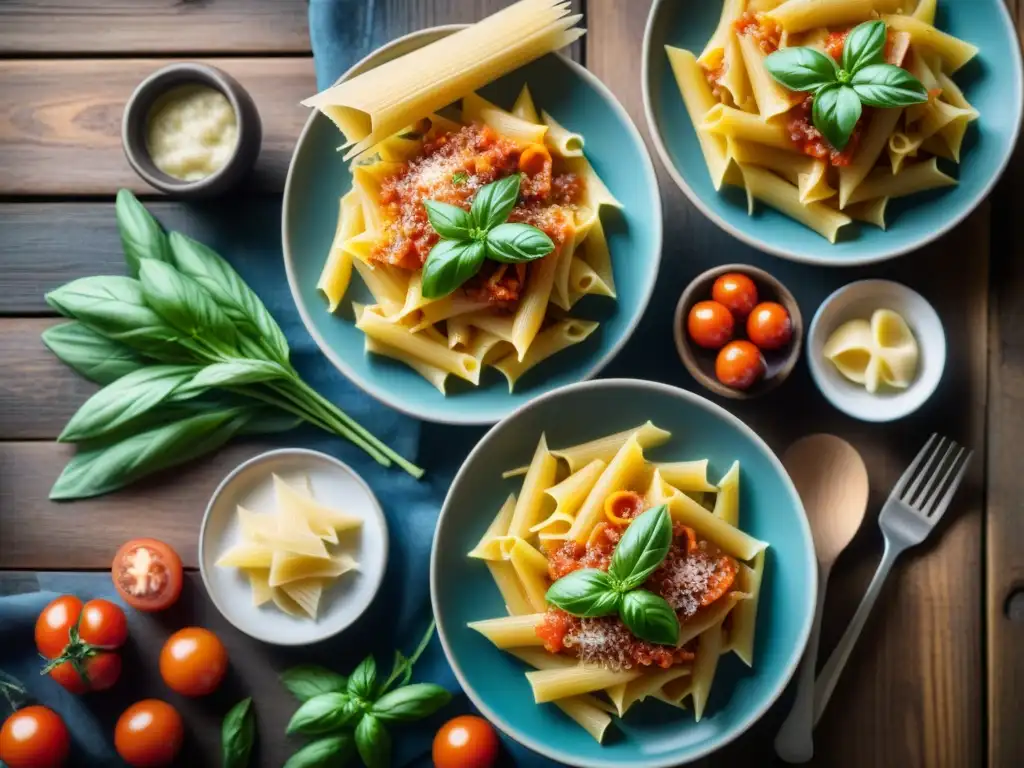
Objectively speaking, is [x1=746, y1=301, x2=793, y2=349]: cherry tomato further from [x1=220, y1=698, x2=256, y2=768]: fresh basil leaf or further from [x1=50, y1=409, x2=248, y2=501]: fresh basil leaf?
[x1=220, y1=698, x2=256, y2=768]: fresh basil leaf

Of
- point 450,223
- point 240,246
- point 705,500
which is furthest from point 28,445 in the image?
point 705,500

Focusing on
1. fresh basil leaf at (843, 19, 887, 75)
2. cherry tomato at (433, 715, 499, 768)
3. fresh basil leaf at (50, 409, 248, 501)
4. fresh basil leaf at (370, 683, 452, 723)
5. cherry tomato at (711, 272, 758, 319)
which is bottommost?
cherry tomato at (433, 715, 499, 768)

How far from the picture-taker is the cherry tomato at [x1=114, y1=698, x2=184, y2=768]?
8.17ft

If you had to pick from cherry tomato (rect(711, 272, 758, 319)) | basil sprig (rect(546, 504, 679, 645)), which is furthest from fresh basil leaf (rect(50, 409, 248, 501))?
cherry tomato (rect(711, 272, 758, 319))

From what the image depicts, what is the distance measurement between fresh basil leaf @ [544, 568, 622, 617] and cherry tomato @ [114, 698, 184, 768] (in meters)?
1.12

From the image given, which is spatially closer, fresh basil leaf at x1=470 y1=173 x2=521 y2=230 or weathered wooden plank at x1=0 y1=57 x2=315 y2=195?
fresh basil leaf at x1=470 y1=173 x2=521 y2=230

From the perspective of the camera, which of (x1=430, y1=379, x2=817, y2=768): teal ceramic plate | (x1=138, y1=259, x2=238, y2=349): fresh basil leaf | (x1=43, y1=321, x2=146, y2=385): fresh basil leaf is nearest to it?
(x1=430, y1=379, x2=817, y2=768): teal ceramic plate

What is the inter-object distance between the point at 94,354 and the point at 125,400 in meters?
0.18

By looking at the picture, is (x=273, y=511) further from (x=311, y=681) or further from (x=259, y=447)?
(x=311, y=681)

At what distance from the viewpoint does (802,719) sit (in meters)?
2.40

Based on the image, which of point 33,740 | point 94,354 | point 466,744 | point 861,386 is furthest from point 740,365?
point 33,740

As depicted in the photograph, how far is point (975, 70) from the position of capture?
2.38 meters

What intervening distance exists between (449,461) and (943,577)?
1294 millimetres

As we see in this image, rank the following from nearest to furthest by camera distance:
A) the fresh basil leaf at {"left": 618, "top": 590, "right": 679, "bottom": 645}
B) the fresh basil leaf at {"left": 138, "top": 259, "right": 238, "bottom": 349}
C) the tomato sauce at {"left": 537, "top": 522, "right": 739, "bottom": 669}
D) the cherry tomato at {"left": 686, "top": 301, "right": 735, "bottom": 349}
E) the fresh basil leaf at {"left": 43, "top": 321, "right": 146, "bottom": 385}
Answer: the fresh basil leaf at {"left": 618, "top": 590, "right": 679, "bottom": 645}, the tomato sauce at {"left": 537, "top": 522, "right": 739, "bottom": 669}, the cherry tomato at {"left": 686, "top": 301, "right": 735, "bottom": 349}, the fresh basil leaf at {"left": 138, "top": 259, "right": 238, "bottom": 349}, the fresh basil leaf at {"left": 43, "top": 321, "right": 146, "bottom": 385}
